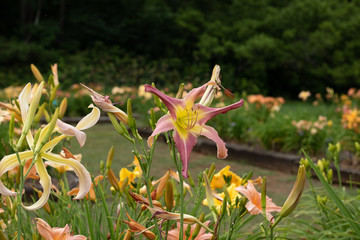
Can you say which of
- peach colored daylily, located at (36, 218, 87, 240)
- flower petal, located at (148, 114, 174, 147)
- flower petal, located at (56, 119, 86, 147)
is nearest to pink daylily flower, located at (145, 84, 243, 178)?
flower petal, located at (148, 114, 174, 147)

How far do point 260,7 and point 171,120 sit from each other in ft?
58.8

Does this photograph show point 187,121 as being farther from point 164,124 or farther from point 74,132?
point 74,132

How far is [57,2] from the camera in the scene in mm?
18578

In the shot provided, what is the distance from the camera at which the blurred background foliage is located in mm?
14445

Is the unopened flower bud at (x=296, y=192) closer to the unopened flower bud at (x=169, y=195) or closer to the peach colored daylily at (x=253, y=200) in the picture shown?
the peach colored daylily at (x=253, y=200)

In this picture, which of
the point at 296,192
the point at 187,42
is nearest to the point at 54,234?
the point at 296,192

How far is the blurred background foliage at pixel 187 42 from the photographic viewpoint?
14.4 m

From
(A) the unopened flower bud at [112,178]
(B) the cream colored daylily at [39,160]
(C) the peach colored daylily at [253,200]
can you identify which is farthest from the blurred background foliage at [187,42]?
(B) the cream colored daylily at [39,160]

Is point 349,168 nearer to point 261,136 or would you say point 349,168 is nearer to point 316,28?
point 261,136

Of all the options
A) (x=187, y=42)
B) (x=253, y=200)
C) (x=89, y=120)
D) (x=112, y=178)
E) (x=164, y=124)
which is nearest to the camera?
(x=164, y=124)

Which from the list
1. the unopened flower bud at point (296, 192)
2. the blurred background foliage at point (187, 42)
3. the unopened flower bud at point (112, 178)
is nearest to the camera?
the unopened flower bud at point (296, 192)

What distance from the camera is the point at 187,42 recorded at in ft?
62.2

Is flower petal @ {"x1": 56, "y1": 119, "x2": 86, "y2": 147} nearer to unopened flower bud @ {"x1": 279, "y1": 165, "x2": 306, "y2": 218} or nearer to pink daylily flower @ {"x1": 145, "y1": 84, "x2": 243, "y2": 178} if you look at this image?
pink daylily flower @ {"x1": 145, "y1": 84, "x2": 243, "y2": 178}

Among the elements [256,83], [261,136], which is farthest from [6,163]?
[256,83]
